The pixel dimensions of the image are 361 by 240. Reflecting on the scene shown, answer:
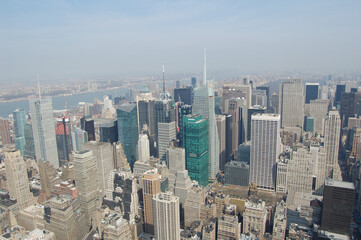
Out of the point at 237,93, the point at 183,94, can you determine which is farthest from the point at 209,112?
the point at 183,94

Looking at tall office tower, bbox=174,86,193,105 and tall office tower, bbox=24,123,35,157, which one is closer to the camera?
tall office tower, bbox=24,123,35,157

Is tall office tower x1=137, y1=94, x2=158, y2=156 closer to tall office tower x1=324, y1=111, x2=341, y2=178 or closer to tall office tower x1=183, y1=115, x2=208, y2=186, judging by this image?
tall office tower x1=183, y1=115, x2=208, y2=186

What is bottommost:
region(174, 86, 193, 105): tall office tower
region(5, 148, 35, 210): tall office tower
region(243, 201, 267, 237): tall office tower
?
region(243, 201, 267, 237): tall office tower

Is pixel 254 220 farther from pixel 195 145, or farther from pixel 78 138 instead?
pixel 78 138

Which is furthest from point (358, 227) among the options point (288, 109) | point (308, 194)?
point (288, 109)

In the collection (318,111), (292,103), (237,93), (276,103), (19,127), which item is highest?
(237,93)

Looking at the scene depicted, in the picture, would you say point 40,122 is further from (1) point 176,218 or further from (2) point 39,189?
(1) point 176,218

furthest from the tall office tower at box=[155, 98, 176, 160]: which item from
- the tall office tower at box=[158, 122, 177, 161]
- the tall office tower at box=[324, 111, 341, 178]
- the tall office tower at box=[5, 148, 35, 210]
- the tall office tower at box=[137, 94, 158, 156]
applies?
the tall office tower at box=[324, 111, 341, 178]
